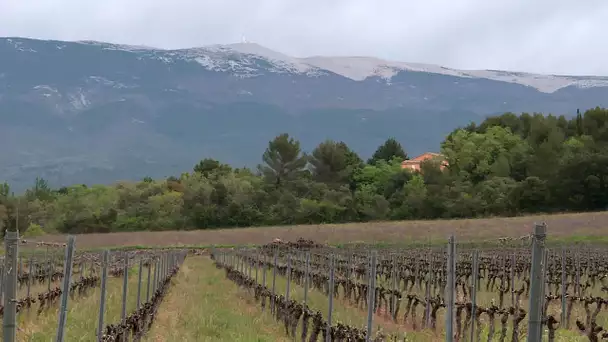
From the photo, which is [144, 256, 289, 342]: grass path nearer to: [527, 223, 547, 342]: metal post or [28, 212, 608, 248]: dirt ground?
[527, 223, 547, 342]: metal post

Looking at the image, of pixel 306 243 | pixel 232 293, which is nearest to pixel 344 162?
pixel 306 243

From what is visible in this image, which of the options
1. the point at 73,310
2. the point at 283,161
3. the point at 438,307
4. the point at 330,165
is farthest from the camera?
the point at 330,165

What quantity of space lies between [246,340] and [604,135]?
6489 centimetres

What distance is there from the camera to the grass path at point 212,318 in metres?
12.2

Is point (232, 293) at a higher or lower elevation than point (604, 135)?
lower

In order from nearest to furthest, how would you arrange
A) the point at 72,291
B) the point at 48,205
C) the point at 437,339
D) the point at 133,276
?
1. the point at 437,339
2. the point at 72,291
3. the point at 133,276
4. the point at 48,205

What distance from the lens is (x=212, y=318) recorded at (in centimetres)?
1373

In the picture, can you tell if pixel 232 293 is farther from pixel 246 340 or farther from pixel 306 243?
pixel 306 243

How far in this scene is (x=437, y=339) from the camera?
1188 centimetres

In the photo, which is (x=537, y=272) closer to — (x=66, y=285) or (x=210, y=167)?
(x=66, y=285)

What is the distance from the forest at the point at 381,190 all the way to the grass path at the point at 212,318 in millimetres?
39765

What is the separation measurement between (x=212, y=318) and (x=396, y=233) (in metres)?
34.4

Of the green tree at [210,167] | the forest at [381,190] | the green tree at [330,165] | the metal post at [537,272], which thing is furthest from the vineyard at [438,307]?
the green tree at [210,167]

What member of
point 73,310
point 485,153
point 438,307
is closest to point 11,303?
point 438,307
